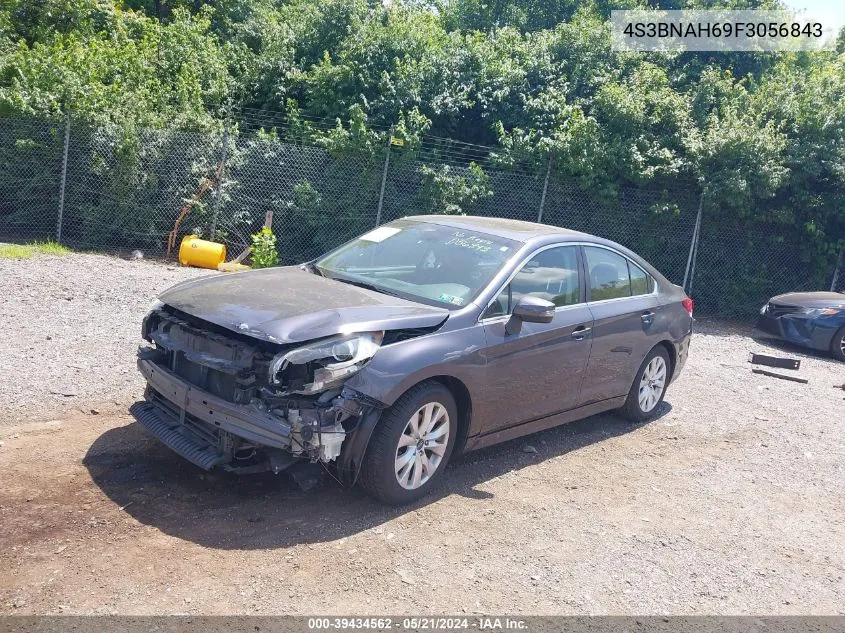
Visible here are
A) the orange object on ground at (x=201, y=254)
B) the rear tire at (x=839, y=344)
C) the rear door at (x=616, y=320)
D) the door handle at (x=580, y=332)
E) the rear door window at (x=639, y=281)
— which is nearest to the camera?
the door handle at (x=580, y=332)

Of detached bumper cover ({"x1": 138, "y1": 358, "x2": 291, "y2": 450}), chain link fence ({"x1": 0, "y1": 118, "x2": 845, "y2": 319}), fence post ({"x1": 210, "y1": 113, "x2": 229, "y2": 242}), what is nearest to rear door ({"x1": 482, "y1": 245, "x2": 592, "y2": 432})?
detached bumper cover ({"x1": 138, "y1": 358, "x2": 291, "y2": 450})

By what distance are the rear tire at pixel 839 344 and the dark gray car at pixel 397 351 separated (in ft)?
21.3

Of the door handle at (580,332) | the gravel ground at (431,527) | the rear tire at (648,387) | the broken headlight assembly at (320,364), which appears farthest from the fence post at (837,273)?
the broken headlight assembly at (320,364)

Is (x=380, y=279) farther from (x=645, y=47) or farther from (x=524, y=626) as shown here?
(x=645, y=47)

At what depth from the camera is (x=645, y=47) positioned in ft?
57.7

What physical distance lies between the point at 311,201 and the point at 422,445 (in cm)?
957

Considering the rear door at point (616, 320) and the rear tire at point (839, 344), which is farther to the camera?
the rear tire at point (839, 344)

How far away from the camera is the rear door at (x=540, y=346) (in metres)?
5.41

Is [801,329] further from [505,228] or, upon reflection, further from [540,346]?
[540,346]

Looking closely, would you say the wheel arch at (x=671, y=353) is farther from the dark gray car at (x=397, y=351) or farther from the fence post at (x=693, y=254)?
the fence post at (x=693, y=254)

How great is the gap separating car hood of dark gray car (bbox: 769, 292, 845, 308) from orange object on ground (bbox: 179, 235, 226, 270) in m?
8.89

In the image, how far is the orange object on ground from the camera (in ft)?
42.7

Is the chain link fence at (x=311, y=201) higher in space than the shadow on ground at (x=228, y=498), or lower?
higher

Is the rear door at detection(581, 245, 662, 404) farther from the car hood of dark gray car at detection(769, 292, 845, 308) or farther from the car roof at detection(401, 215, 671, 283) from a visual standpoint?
the car hood of dark gray car at detection(769, 292, 845, 308)
